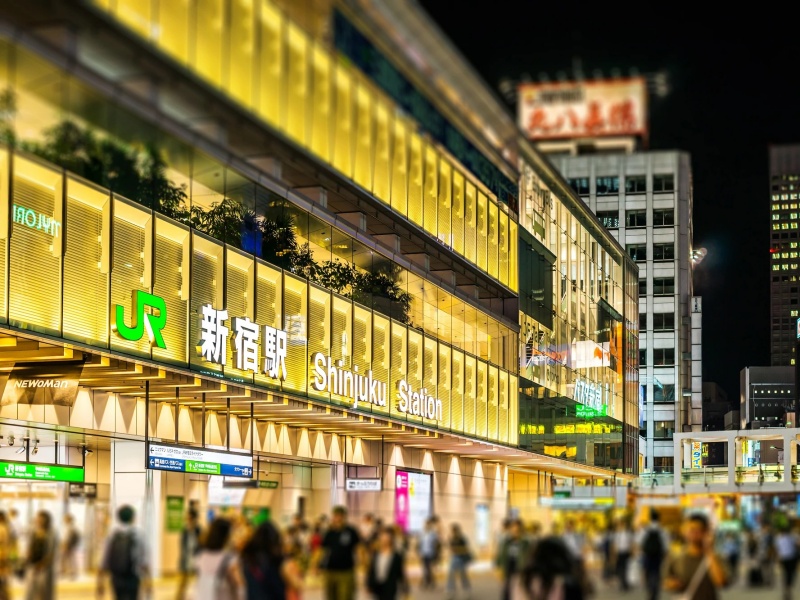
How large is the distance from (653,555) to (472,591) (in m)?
2.84

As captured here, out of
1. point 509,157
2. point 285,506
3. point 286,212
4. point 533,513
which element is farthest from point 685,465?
point 533,513

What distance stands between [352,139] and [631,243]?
4548 inches

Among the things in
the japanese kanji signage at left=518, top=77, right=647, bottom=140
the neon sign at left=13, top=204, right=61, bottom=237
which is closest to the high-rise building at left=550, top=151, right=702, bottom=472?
the japanese kanji signage at left=518, top=77, right=647, bottom=140

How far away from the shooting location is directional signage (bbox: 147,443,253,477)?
116 ft

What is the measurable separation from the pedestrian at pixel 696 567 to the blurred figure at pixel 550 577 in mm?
2030

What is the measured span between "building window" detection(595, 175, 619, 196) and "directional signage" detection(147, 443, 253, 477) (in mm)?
112244

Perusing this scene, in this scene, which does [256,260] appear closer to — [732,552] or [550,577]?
[732,552]

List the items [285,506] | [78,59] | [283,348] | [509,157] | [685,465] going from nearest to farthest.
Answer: [78,59] → [283,348] → [285,506] → [509,157] → [685,465]

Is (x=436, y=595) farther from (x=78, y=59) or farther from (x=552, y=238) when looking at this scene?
(x=552, y=238)

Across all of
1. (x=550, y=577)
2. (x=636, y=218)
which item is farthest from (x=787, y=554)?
(x=636, y=218)

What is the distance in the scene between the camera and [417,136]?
4281cm

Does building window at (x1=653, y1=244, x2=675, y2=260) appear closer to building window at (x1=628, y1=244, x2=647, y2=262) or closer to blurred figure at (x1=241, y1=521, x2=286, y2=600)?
building window at (x1=628, y1=244, x2=647, y2=262)

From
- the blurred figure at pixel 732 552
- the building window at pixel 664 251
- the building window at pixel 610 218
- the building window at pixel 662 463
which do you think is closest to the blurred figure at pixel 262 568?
the blurred figure at pixel 732 552

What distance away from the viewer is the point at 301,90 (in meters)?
32.2
